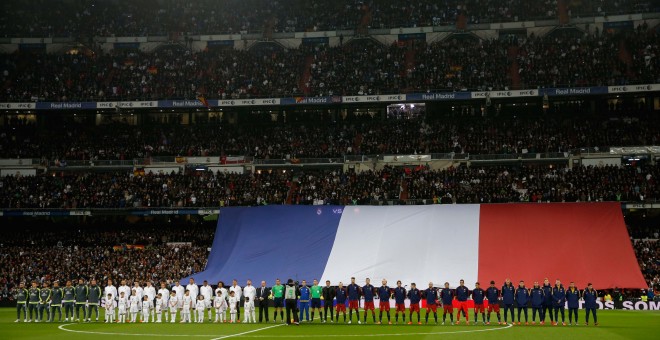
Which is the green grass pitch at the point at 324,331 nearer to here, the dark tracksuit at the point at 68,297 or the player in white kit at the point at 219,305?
the player in white kit at the point at 219,305

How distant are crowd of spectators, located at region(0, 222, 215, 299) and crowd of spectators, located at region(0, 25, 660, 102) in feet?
42.9

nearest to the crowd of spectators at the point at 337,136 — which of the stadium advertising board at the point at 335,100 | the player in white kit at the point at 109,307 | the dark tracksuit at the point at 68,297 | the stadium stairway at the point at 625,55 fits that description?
the stadium advertising board at the point at 335,100

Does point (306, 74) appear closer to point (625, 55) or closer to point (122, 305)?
point (625, 55)

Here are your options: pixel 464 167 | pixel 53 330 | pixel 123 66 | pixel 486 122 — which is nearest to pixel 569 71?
pixel 486 122

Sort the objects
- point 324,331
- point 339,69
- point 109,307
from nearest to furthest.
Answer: point 324,331 < point 109,307 < point 339,69

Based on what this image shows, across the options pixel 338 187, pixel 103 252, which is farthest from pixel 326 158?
pixel 103 252

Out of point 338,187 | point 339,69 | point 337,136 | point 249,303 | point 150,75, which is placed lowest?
point 249,303

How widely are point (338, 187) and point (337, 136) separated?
9.33 meters

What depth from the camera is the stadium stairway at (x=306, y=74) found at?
2560 inches

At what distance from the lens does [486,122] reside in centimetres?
6209

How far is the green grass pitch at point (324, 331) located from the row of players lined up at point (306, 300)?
0.94 metres

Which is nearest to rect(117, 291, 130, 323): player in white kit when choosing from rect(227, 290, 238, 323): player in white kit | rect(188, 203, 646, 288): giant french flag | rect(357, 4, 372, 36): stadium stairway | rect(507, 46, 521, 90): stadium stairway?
rect(227, 290, 238, 323): player in white kit

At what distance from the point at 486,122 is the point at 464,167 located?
7.44 meters

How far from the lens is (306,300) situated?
31.8 m
